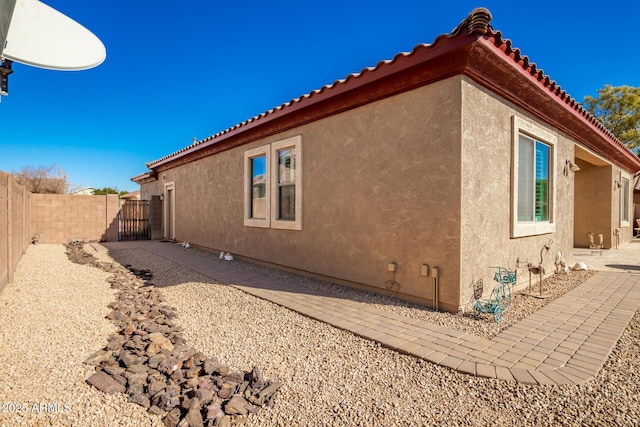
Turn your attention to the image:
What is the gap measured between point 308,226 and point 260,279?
1.47m

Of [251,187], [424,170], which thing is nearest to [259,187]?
[251,187]

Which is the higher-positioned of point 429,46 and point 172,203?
point 429,46

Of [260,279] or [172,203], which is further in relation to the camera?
[172,203]

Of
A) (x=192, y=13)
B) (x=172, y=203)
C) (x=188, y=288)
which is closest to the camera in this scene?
(x=188, y=288)

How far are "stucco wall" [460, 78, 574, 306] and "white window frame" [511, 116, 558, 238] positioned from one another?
74mm

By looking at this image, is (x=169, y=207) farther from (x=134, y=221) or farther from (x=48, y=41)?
(x=48, y=41)

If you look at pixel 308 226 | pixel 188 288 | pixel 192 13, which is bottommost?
pixel 188 288

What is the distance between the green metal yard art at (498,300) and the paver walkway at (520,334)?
0.87 ft

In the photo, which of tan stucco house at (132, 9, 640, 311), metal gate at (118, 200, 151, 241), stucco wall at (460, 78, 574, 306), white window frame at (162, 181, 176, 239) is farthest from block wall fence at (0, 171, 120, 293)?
stucco wall at (460, 78, 574, 306)

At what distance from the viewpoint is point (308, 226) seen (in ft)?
21.6

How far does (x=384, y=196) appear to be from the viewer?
201 inches

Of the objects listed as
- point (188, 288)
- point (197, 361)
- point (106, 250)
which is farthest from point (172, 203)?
point (197, 361)

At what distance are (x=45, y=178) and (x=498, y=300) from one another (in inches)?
1463

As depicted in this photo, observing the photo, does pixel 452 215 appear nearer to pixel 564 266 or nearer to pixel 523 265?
pixel 523 265
